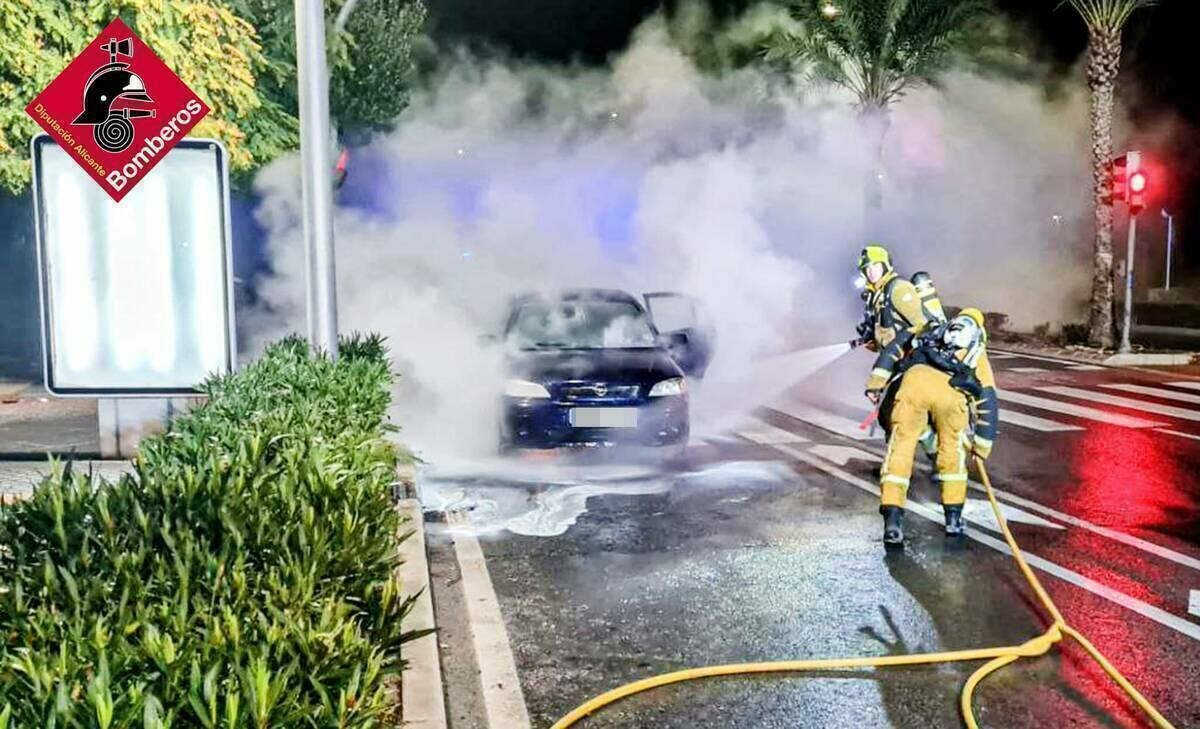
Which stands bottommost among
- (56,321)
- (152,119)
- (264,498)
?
(264,498)

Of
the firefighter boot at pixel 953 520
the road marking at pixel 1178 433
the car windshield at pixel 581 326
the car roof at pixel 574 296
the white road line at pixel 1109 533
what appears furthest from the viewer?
the car roof at pixel 574 296

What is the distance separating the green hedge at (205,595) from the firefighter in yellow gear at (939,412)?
3.22 meters

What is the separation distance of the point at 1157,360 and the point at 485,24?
12.8 metres

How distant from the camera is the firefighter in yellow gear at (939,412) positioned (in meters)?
6.37

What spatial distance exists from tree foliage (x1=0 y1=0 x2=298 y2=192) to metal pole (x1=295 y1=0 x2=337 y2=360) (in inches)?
156

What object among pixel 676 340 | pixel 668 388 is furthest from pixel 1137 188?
pixel 668 388

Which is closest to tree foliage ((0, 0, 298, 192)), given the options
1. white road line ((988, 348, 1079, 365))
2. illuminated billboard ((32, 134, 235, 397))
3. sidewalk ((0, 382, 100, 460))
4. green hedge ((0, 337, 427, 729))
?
sidewalk ((0, 382, 100, 460))

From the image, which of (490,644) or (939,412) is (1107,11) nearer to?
(939,412)

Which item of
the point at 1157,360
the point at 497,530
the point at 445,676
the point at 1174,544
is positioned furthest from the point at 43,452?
the point at 1157,360

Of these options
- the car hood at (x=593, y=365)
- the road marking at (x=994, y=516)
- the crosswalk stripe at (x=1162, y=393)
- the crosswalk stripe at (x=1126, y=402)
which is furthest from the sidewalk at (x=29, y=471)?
the crosswalk stripe at (x=1162, y=393)

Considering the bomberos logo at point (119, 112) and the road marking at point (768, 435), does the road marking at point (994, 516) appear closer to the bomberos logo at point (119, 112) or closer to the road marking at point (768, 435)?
the road marking at point (768, 435)

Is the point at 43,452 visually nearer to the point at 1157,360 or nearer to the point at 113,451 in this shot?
the point at 113,451

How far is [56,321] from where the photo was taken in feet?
20.9

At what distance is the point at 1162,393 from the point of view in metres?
13.3
